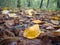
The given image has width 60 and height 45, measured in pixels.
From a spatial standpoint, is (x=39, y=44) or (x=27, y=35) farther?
(x=27, y=35)

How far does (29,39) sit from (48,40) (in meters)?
0.15

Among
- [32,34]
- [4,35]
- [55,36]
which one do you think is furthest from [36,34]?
[4,35]

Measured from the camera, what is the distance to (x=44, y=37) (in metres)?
1.25

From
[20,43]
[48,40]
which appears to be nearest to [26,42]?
[20,43]

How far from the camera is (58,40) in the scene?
3.90 ft

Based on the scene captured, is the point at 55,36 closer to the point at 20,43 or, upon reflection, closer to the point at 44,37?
the point at 44,37

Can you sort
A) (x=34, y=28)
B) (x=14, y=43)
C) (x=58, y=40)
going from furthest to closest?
(x=34, y=28) < (x=58, y=40) < (x=14, y=43)

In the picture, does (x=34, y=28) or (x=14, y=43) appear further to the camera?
(x=34, y=28)

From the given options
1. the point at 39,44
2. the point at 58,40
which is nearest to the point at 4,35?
the point at 39,44

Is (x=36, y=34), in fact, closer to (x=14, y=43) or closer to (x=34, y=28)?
(x=34, y=28)

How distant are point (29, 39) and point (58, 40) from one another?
220 millimetres

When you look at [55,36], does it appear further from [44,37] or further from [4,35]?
[4,35]

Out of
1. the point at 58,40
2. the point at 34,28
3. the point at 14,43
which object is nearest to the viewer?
the point at 14,43

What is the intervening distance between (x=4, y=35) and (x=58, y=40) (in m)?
0.42
